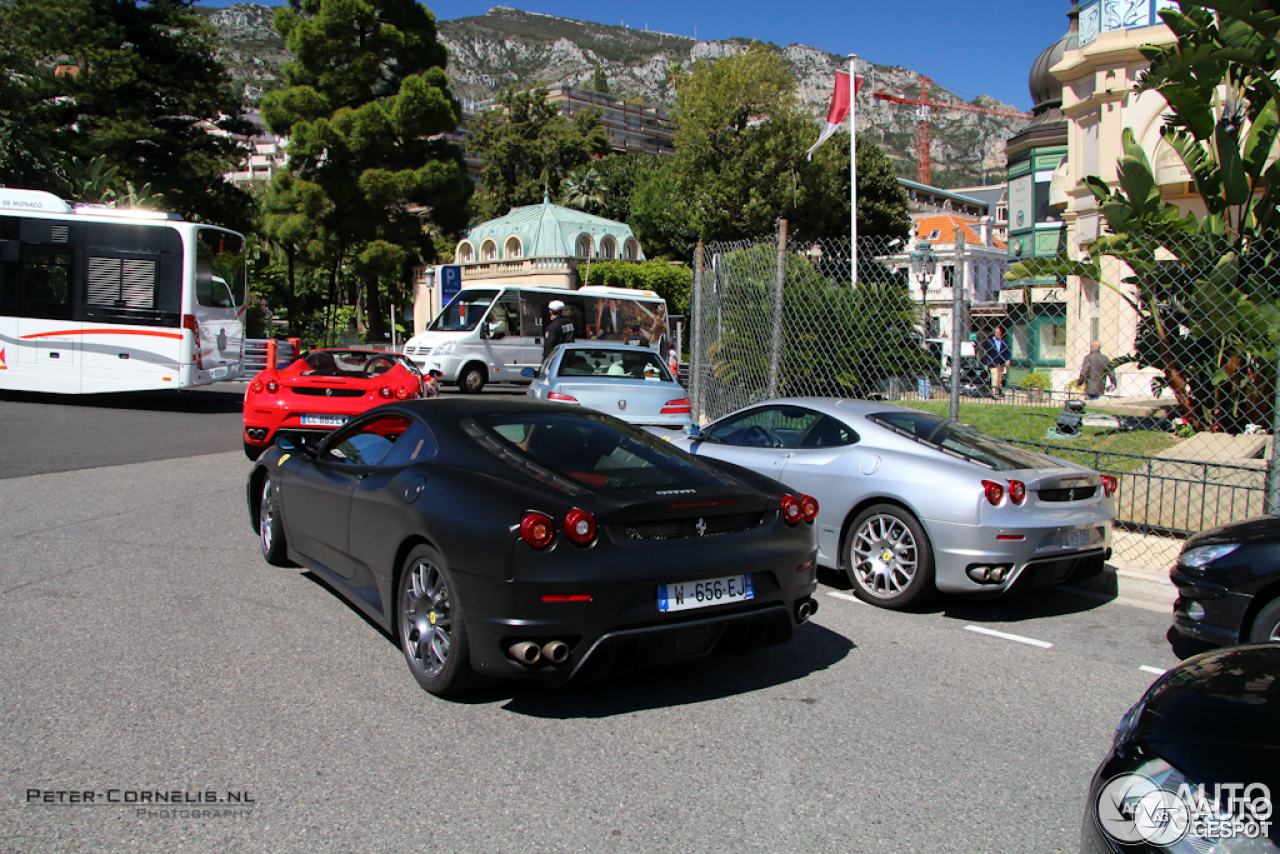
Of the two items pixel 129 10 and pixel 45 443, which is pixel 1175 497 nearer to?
pixel 45 443

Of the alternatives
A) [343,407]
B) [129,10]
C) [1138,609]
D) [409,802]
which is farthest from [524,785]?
[129,10]

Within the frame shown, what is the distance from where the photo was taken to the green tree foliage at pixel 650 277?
46.7 meters

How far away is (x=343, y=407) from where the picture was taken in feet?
36.5

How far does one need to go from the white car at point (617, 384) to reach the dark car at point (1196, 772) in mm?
9187

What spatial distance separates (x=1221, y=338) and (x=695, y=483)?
26.3 ft

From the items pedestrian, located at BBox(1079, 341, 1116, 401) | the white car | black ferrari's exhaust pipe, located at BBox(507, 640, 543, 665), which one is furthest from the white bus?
pedestrian, located at BBox(1079, 341, 1116, 401)

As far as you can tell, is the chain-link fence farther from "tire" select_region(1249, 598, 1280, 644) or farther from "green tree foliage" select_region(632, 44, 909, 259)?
"green tree foliage" select_region(632, 44, 909, 259)

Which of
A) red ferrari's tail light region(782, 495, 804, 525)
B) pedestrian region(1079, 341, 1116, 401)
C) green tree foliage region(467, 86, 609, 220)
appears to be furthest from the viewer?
green tree foliage region(467, 86, 609, 220)

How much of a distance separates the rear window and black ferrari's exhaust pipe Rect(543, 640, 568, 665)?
744mm

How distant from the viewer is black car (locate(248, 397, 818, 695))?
3.91 m

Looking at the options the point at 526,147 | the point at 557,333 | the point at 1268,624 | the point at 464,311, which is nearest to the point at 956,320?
the point at 1268,624

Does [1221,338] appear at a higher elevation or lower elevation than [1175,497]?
higher

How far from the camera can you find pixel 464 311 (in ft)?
77.2

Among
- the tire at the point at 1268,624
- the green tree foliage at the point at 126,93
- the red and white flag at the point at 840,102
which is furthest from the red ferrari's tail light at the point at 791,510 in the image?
the green tree foliage at the point at 126,93
